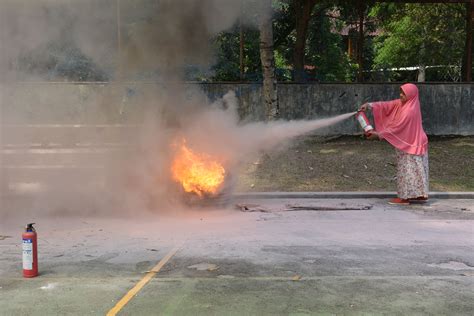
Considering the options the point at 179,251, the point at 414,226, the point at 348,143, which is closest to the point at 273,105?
the point at 348,143

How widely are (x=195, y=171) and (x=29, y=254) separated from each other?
11.5 feet

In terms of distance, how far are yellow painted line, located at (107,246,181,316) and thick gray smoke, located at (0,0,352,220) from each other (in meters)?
2.44

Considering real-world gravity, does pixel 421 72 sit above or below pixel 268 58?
above

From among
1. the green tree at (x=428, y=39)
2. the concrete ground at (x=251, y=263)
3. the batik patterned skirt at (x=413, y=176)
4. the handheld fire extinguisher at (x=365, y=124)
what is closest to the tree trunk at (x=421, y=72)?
the green tree at (x=428, y=39)

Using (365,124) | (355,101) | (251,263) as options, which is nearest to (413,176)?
(365,124)

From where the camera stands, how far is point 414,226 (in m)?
7.09

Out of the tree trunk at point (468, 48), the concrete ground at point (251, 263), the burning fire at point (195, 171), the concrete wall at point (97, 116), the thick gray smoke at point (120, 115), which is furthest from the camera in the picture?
the tree trunk at point (468, 48)

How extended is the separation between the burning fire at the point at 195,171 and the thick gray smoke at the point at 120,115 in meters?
0.11

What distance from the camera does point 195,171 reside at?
804 centimetres

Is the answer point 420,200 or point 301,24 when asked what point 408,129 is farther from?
point 301,24

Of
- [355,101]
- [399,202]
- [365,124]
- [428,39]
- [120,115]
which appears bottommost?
[399,202]

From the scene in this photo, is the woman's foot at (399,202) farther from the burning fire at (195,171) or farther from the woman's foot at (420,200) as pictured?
the burning fire at (195,171)

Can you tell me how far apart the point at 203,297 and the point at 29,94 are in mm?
5328

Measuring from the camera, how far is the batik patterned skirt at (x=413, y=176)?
8703 mm
